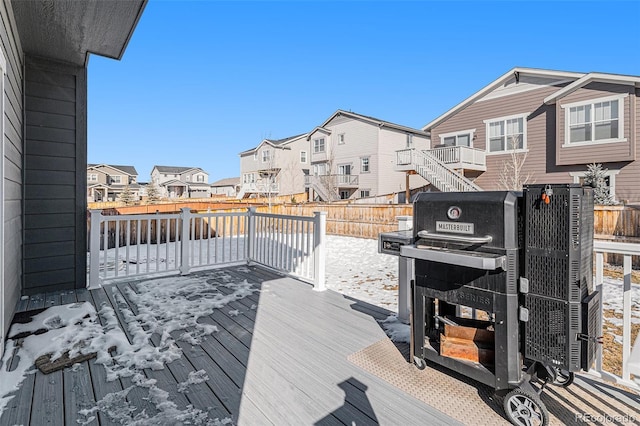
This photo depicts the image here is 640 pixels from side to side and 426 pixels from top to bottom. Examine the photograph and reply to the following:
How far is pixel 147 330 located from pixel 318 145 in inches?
833

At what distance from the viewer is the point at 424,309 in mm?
2039

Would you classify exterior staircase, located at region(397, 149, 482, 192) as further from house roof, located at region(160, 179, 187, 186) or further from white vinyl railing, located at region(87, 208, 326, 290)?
house roof, located at region(160, 179, 187, 186)

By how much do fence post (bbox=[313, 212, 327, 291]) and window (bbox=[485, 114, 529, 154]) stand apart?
11.5 metres

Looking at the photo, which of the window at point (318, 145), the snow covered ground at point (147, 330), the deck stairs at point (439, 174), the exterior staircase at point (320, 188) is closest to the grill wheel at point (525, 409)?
the snow covered ground at point (147, 330)

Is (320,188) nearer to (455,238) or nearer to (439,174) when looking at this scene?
(439,174)

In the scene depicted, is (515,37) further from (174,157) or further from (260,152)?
(174,157)

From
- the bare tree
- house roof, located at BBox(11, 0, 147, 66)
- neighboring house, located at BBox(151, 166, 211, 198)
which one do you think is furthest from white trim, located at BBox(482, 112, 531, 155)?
neighboring house, located at BBox(151, 166, 211, 198)

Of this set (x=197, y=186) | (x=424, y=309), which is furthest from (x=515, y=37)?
(x=197, y=186)

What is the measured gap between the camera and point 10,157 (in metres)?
2.71

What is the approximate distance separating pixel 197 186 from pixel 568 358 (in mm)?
46454

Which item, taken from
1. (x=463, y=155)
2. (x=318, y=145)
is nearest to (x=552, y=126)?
(x=463, y=155)

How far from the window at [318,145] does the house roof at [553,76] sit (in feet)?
32.4

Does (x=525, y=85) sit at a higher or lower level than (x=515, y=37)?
lower

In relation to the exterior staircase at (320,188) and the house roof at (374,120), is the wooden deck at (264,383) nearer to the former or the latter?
the house roof at (374,120)
